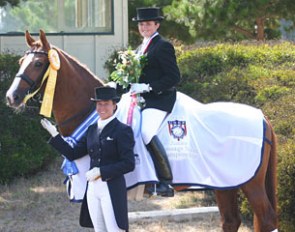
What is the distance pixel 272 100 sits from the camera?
8297 millimetres

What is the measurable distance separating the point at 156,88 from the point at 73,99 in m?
0.76

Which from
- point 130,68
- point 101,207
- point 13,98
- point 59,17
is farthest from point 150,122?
point 59,17

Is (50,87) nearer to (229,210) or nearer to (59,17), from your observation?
(229,210)

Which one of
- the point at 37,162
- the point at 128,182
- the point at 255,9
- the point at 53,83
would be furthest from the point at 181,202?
the point at 255,9

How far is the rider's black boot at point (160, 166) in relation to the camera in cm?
577

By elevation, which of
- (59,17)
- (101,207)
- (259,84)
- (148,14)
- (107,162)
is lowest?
(101,207)

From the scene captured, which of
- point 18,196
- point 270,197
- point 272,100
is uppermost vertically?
point 272,100

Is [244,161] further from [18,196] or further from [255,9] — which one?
[255,9]

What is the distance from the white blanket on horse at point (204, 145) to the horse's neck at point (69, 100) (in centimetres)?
34

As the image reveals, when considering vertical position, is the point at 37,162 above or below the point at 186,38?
below

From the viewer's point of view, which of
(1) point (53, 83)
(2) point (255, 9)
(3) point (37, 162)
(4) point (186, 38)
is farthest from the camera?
(4) point (186, 38)

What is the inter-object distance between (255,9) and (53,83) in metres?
11.0

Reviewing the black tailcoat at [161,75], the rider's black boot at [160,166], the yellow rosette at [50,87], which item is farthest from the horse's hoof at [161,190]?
the yellow rosette at [50,87]

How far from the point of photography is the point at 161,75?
5902mm
